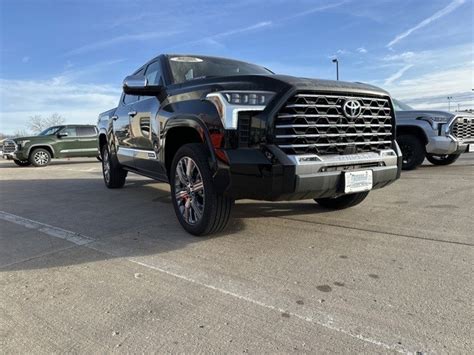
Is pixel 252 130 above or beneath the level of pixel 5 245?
above

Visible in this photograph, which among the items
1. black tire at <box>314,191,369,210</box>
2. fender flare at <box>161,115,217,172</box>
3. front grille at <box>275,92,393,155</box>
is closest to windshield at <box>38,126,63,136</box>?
fender flare at <box>161,115,217,172</box>

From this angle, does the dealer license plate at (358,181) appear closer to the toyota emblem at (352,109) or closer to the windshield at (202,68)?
the toyota emblem at (352,109)

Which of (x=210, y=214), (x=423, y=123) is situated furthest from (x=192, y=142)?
(x=423, y=123)

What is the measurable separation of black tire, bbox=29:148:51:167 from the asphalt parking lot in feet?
38.4

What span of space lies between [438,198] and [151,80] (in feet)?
13.6

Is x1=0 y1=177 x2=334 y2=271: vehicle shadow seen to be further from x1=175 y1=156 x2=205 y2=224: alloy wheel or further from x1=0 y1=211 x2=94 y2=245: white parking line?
x1=175 y1=156 x2=205 y2=224: alloy wheel

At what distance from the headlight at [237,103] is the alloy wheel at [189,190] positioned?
0.65m

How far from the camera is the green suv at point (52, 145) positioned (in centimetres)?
1520

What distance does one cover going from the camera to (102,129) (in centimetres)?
743

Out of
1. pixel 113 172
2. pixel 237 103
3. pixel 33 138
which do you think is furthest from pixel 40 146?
pixel 237 103

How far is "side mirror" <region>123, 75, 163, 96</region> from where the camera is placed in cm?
423

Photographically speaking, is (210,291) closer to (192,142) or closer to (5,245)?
(192,142)

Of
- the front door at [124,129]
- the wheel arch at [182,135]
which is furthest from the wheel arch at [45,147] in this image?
the wheel arch at [182,135]

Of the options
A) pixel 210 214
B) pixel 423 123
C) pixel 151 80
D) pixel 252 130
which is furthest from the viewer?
pixel 423 123
